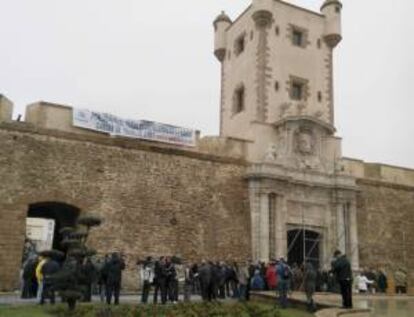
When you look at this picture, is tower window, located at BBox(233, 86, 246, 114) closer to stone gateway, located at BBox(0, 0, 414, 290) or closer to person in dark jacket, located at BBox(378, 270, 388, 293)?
stone gateway, located at BBox(0, 0, 414, 290)

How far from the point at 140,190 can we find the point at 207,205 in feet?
9.95

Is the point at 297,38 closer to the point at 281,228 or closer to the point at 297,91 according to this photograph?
the point at 297,91

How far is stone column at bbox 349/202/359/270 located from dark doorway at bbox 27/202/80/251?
12671mm

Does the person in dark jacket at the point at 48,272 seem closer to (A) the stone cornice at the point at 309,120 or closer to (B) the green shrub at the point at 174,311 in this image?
(B) the green shrub at the point at 174,311

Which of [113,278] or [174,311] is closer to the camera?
[174,311]

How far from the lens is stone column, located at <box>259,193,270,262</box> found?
23.0 m

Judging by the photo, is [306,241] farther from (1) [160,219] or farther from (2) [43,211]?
(2) [43,211]

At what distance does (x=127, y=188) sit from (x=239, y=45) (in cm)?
1163

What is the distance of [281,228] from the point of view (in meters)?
23.8

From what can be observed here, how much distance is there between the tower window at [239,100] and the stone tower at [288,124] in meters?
0.05

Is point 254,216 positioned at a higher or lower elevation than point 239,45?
lower

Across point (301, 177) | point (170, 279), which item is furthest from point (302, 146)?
point (170, 279)

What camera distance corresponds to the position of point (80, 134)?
2089cm

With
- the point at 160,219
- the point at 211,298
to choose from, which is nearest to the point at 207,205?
the point at 160,219
